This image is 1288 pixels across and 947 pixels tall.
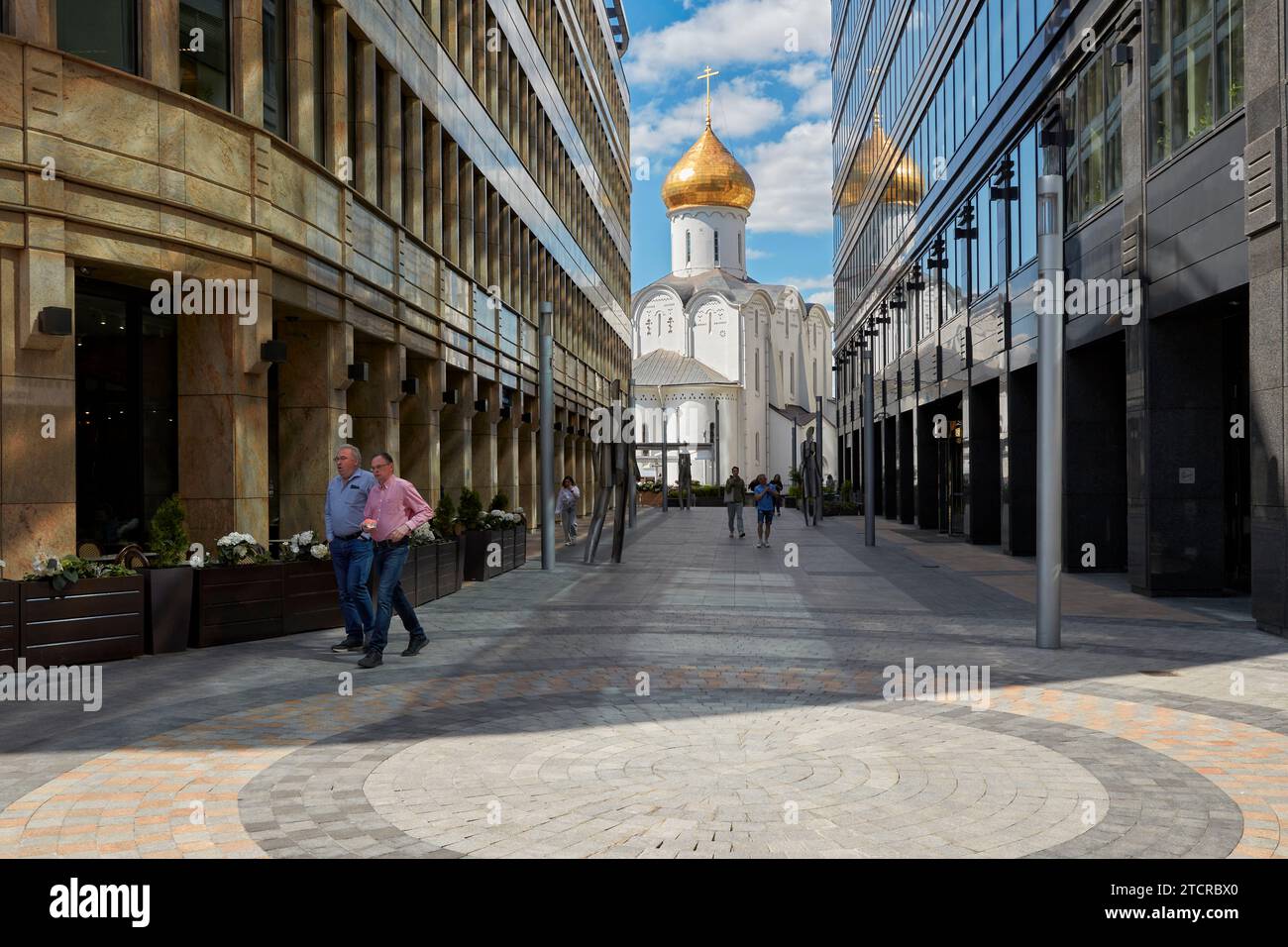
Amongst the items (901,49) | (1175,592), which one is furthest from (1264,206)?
(901,49)

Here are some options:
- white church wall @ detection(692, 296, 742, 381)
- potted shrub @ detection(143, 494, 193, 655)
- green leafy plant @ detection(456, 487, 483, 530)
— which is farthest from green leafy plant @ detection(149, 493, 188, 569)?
white church wall @ detection(692, 296, 742, 381)

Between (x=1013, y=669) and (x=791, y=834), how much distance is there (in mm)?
5558

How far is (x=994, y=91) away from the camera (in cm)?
2622

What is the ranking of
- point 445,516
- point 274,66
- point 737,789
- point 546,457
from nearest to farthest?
→ point 737,789
point 274,66
point 445,516
point 546,457

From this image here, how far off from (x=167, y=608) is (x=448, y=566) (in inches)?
231

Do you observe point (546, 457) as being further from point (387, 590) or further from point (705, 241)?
point (705, 241)

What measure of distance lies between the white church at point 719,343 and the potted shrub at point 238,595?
7542 centimetres

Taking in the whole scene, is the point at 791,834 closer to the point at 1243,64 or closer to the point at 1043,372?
the point at 1043,372

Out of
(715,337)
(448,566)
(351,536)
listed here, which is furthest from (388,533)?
(715,337)

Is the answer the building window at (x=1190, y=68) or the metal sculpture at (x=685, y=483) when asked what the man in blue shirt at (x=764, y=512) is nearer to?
the building window at (x=1190, y=68)

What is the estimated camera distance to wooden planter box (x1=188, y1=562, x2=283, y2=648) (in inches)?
453

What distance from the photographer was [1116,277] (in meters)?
17.7

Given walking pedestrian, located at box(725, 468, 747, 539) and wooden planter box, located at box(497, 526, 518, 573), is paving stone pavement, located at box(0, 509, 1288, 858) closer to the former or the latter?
wooden planter box, located at box(497, 526, 518, 573)

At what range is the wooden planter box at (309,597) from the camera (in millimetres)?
12492
